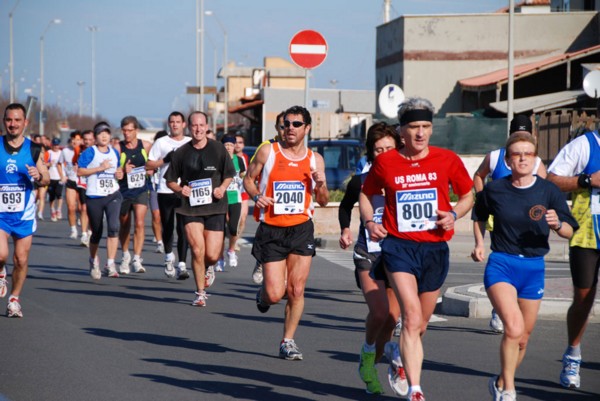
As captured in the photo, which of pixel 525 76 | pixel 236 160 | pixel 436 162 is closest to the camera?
pixel 436 162

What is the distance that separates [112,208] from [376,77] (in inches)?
1528

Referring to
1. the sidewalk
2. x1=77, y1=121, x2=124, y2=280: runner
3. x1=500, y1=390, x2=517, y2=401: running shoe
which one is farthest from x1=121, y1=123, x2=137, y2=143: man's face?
x1=500, y1=390, x2=517, y2=401: running shoe

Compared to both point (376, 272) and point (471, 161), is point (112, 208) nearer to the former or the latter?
point (376, 272)

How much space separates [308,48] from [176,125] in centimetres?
307

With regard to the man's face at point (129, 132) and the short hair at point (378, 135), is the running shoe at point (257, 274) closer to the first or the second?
the man's face at point (129, 132)

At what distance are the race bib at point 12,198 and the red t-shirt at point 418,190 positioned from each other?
16.9 feet

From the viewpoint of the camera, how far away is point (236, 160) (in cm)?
1773

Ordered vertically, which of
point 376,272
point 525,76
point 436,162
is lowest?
point 376,272

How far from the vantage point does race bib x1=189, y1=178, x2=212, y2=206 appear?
1277 cm

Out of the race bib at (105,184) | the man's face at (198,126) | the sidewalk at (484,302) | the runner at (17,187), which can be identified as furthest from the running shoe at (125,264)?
the sidewalk at (484,302)

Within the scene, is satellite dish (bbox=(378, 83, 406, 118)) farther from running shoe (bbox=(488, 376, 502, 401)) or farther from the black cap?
running shoe (bbox=(488, 376, 502, 401))

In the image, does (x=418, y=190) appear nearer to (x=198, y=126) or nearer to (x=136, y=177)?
(x=198, y=126)

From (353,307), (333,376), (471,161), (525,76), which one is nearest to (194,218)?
(353,307)

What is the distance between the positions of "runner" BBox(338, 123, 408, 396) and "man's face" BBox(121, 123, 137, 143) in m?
7.63
